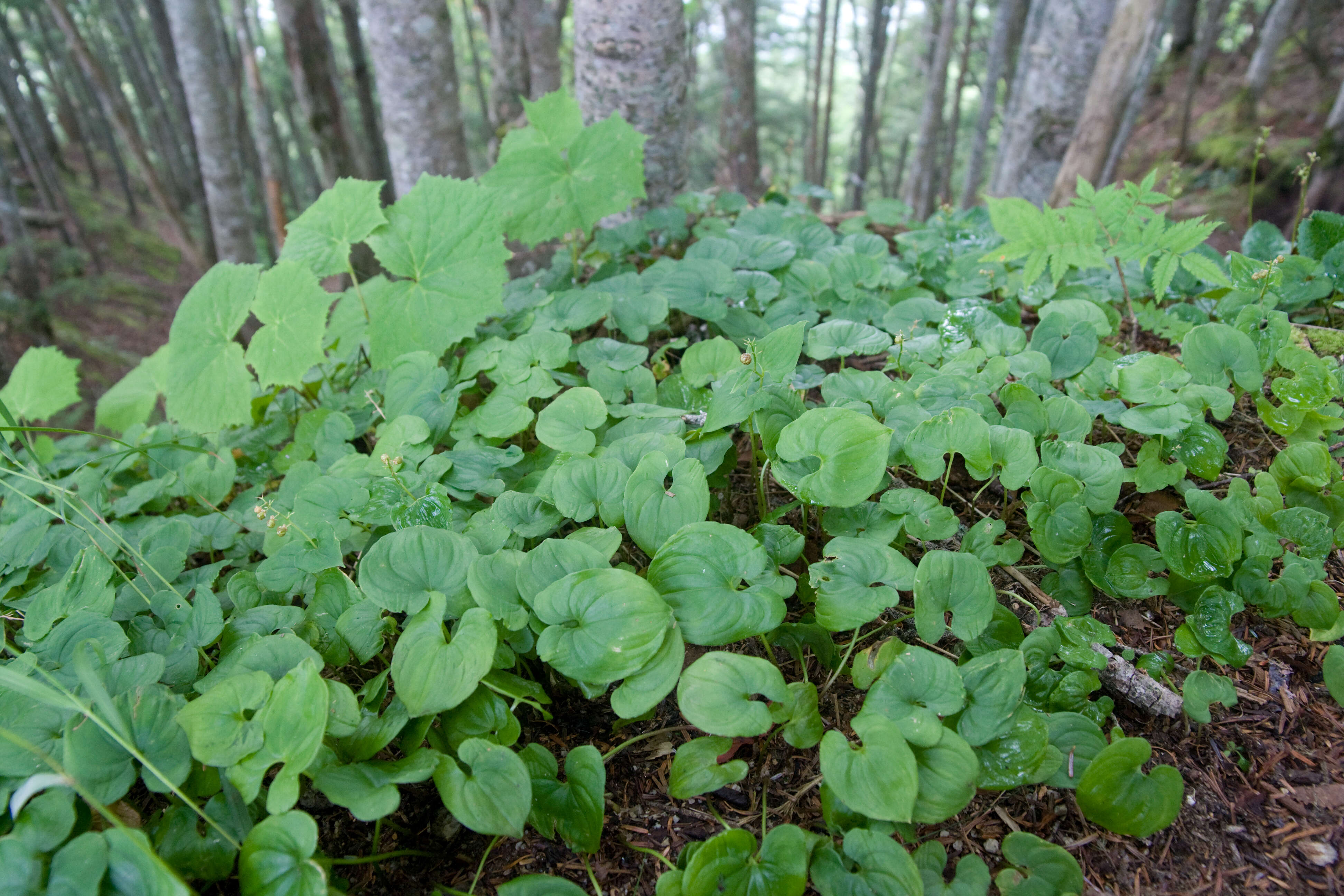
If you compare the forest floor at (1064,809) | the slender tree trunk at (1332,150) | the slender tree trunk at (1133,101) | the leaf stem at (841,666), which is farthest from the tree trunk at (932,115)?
the leaf stem at (841,666)

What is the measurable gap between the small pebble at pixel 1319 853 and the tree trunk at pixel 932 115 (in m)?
9.76

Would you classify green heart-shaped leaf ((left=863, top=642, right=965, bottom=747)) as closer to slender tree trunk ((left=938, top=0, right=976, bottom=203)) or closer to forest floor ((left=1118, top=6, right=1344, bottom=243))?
forest floor ((left=1118, top=6, right=1344, bottom=243))

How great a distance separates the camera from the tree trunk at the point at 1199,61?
7027 millimetres

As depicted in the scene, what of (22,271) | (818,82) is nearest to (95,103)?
(22,271)

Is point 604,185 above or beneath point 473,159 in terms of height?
above

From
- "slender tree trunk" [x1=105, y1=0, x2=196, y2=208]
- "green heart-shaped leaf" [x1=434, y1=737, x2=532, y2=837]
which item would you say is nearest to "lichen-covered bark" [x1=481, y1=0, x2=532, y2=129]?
"green heart-shaped leaf" [x1=434, y1=737, x2=532, y2=837]

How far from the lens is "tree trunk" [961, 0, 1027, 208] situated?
389 inches

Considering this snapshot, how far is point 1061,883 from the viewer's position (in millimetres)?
1098

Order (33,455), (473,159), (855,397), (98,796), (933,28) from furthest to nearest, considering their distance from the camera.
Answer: (473,159)
(933,28)
(33,455)
(855,397)
(98,796)

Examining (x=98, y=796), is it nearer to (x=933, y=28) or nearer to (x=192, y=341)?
(x=192, y=341)

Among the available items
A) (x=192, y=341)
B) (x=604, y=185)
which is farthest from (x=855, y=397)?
(x=192, y=341)

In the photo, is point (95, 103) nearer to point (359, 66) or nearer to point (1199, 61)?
point (359, 66)

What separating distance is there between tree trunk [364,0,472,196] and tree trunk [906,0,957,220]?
24.0 feet

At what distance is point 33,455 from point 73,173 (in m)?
24.5
